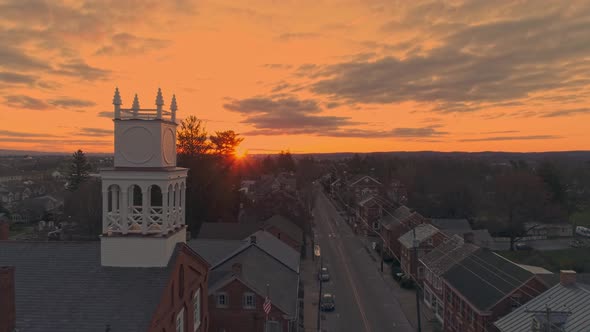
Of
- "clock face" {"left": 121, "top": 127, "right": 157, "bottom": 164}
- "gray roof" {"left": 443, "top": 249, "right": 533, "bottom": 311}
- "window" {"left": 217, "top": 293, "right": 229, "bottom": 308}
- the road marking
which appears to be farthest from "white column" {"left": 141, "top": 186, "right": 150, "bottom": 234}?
the road marking

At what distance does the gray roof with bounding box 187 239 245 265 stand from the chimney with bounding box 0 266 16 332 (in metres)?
23.1

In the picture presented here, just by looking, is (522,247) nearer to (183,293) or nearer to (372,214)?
(372,214)

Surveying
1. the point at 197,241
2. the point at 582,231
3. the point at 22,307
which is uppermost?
the point at 22,307

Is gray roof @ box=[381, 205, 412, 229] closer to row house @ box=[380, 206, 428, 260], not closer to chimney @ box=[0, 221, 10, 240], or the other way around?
row house @ box=[380, 206, 428, 260]

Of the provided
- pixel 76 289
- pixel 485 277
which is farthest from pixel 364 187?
pixel 76 289

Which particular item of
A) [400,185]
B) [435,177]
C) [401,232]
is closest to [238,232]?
[401,232]

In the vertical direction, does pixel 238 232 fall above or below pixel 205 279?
below

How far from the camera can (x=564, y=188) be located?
99500 millimetres

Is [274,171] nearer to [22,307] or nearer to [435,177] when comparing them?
[435,177]

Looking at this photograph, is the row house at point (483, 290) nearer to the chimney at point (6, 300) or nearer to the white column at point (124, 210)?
the white column at point (124, 210)

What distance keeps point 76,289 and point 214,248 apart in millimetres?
23056

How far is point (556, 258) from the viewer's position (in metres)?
58.6

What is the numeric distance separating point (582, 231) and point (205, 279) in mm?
Result: 79686

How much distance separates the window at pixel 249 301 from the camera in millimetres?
27453
